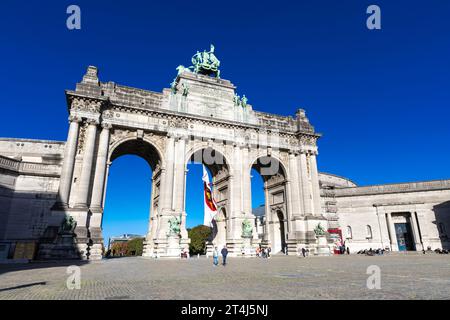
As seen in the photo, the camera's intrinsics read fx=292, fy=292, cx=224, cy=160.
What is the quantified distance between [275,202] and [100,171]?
23568 millimetres

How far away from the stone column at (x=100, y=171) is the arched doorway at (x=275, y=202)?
1820 cm

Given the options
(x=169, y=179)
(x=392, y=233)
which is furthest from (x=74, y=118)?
(x=392, y=233)

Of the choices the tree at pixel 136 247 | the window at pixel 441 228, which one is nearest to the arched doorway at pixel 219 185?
the window at pixel 441 228

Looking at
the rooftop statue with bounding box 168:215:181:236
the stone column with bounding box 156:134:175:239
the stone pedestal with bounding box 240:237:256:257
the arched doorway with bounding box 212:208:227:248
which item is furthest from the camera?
the arched doorway with bounding box 212:208:227:248

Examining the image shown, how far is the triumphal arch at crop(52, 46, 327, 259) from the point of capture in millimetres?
28547

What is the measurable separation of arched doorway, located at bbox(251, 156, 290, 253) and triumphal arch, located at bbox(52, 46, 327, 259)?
140 millimetres

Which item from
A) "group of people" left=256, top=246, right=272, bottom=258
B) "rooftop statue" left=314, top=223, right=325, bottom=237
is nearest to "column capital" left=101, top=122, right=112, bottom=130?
"group of people" left=256, top=246, right=272, bottom=258

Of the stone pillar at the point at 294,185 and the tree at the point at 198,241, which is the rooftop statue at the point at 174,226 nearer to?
the stone pillar at the point at 294,185

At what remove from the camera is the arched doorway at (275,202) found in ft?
128

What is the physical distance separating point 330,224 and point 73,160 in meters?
38.7

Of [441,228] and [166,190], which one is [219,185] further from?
[441,228]

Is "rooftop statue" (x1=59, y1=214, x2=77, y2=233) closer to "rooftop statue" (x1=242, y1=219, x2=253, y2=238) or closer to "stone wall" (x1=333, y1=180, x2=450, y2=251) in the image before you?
"rooftop statue" (x1=242, y1=219, x2=253, y2=238)
